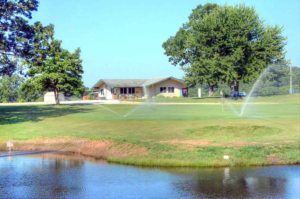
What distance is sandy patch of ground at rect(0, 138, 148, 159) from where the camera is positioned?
2494 centimetres

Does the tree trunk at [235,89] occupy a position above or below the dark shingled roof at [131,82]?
below

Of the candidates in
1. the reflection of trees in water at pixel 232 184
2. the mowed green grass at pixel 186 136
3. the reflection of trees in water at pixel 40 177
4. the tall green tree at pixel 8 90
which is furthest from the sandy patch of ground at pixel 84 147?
the tall green tree at pixel 8 90

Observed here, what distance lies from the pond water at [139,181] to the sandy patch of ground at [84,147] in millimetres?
1836

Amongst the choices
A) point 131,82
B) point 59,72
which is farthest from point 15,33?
point 131,82

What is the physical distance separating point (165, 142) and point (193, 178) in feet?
21.6

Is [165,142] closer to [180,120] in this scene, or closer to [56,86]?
[180,120]

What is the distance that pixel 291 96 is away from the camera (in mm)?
77375

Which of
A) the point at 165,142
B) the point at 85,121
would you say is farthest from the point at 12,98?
the point at 165,142

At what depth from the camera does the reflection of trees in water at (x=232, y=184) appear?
16.7m

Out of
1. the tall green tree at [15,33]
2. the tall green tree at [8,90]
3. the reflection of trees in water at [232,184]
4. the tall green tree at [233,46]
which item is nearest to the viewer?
the reflection of trees in water at [232,184]

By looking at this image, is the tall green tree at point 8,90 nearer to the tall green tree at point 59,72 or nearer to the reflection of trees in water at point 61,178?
the tall green tree at point 59,72

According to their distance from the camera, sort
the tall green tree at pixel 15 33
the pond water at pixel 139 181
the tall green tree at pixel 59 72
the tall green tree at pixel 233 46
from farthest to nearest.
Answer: the tall green tree at pixel 233 46
the tall green tree at pixel 59 72
the tall green tree at pixel 15 33
the pond water at pixel 139 181

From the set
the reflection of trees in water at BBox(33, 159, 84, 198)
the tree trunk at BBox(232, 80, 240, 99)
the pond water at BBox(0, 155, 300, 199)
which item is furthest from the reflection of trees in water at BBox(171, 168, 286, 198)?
the tree trunk at BBox(232, 80, 240, 99)

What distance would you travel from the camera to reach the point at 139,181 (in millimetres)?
18906
